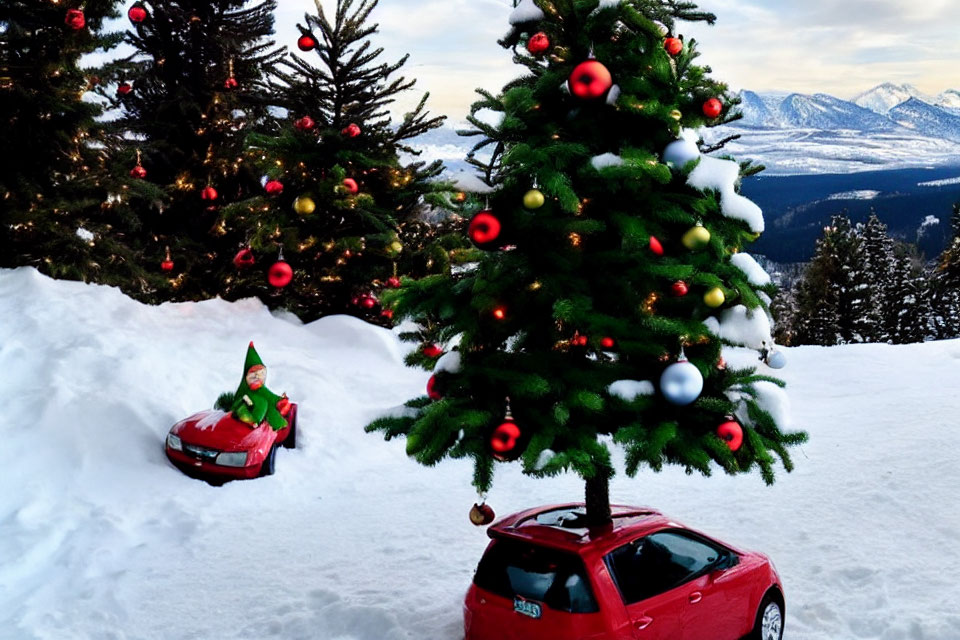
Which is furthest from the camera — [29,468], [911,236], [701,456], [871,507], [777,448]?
[911,236]

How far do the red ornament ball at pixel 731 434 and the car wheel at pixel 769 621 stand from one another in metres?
1.73

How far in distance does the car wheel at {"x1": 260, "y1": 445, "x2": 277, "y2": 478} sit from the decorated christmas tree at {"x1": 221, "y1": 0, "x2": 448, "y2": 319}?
6.27 meters

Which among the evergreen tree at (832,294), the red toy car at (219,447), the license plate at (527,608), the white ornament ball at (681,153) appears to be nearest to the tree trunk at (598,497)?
the license plate at (527,608)

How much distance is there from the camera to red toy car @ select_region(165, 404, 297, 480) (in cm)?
1006

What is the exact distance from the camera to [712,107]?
652cm

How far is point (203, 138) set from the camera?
1912 cm

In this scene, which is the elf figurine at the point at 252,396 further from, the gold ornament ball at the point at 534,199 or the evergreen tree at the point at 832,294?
the evergreen tree at the point at 832,294

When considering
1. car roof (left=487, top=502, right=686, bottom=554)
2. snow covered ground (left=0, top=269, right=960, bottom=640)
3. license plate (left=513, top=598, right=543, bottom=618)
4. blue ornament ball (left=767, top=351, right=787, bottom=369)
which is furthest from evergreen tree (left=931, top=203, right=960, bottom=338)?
license plate (left=513, top=598, right=543, bottom=618)

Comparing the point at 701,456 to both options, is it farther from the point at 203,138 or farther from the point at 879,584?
the point at 203,138

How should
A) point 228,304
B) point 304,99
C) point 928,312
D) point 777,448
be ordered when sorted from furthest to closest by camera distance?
point 928,312 < point 304,99 < point 228,304 < point 777,448

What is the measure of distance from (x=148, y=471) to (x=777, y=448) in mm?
8116

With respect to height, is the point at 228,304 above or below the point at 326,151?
below

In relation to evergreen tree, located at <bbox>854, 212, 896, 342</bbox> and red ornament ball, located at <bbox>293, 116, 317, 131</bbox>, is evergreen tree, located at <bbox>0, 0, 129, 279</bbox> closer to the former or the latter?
red ornament ball, located at <bbox>293, 116, 317, 131</bbox>

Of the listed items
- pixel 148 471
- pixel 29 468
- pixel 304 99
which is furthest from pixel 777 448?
pixel 304 99
